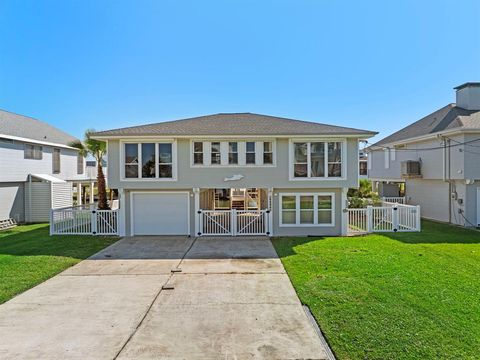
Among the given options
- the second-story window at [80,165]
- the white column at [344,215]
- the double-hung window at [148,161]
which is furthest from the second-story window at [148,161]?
the second-story window at [80,165]

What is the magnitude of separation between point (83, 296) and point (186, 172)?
7400mm

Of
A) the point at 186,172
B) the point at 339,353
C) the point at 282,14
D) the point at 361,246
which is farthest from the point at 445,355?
the point at 282,14

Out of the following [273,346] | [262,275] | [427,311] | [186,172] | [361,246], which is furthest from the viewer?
[186,172]

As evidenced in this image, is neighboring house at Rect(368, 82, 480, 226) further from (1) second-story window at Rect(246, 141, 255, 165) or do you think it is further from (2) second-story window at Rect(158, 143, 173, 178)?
(2) second-story window at Rect(158, 143, 173, 178)

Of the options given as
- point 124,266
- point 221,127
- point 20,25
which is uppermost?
point 20,25

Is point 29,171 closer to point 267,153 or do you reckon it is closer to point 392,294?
point 267,153

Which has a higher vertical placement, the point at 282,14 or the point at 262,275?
the point at 282,14

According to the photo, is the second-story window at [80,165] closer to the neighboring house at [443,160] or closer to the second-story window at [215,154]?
the second-story window at [215,154]

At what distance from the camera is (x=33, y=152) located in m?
19.1

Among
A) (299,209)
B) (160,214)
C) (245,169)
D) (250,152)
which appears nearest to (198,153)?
(245,169)

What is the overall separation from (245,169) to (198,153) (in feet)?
7.49

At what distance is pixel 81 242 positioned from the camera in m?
12.4

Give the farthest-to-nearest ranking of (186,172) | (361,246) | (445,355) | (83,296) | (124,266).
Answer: (186,172), (361,246), (124,266), (83,296), (445,355)

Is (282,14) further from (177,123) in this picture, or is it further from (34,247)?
(34,247)
